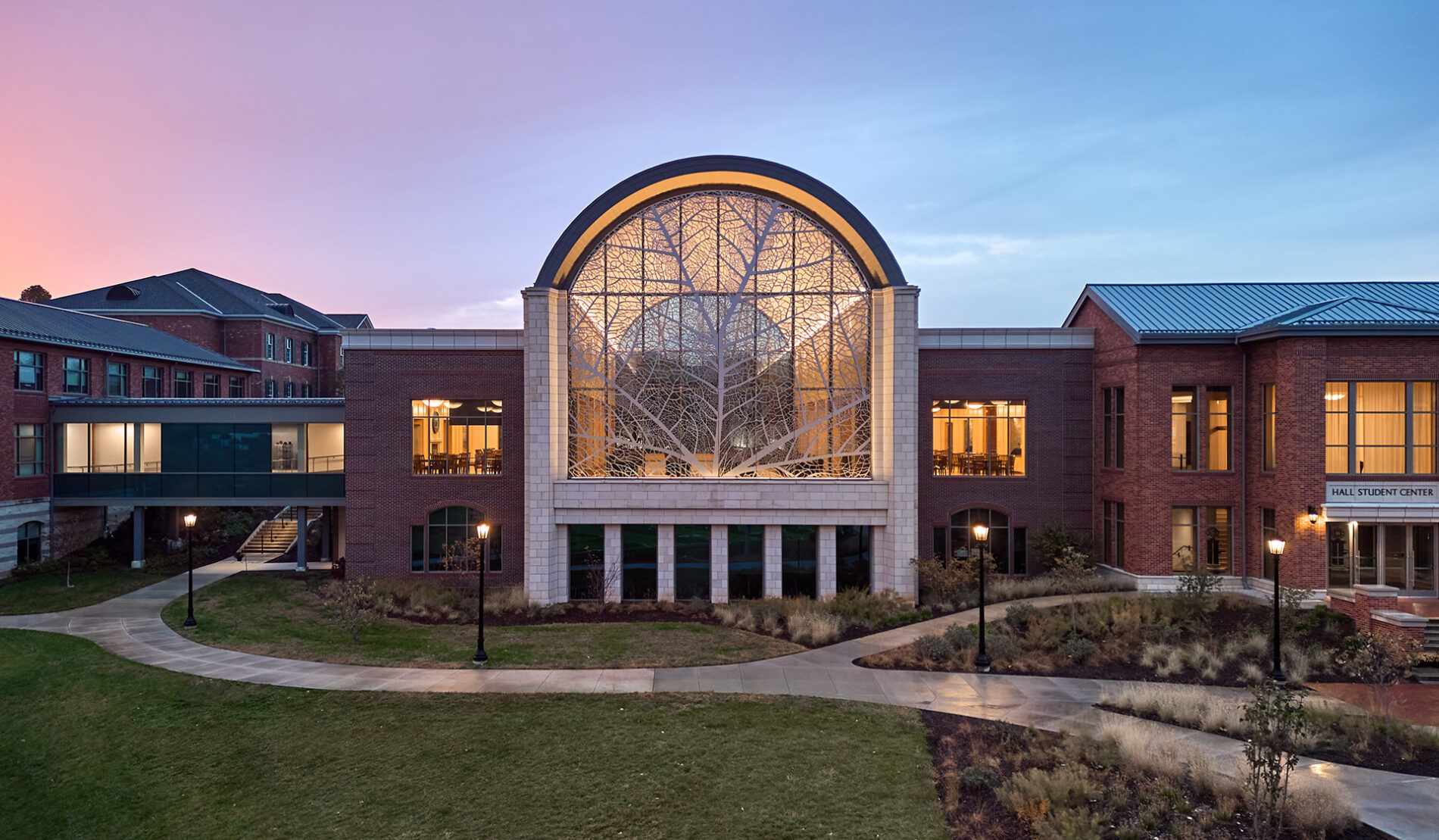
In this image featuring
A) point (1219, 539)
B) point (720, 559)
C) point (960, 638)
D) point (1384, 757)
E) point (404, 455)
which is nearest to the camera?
point (1384, 757)

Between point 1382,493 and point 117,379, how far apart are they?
51.2 m

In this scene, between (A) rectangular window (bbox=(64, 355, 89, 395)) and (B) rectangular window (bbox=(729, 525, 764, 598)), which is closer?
(B) rectangular window (bbox=(729, 525, 764, 598))

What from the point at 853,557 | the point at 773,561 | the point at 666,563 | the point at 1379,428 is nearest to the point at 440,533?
the point at 666,563

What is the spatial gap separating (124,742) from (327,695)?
135 inches

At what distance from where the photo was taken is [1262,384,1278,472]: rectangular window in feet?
74.6

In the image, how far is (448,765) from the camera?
1230 centimetres

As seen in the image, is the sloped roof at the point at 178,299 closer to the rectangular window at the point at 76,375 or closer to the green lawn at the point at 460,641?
the rectangular window at the point at 76,375

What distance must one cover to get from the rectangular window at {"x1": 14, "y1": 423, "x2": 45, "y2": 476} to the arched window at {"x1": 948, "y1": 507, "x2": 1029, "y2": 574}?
3738 cm

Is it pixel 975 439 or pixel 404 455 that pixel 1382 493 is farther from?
pixel 404 455

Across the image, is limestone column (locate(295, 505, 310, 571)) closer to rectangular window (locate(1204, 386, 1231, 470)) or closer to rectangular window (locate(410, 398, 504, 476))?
rectangular window (locate(410, 398, 504, 476))

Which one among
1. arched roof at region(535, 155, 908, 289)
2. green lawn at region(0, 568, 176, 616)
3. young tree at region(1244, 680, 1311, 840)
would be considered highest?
arched roof at region(535, 155, 908, 289)

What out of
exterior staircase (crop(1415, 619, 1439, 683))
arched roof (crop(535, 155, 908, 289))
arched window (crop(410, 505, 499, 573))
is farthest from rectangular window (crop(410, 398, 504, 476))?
exterior staircase (crop(1415, 619, 1439, 683))

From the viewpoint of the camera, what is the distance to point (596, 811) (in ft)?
35.7

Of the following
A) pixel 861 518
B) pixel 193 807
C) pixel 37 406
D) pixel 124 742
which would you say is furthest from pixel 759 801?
pixel 37 406
